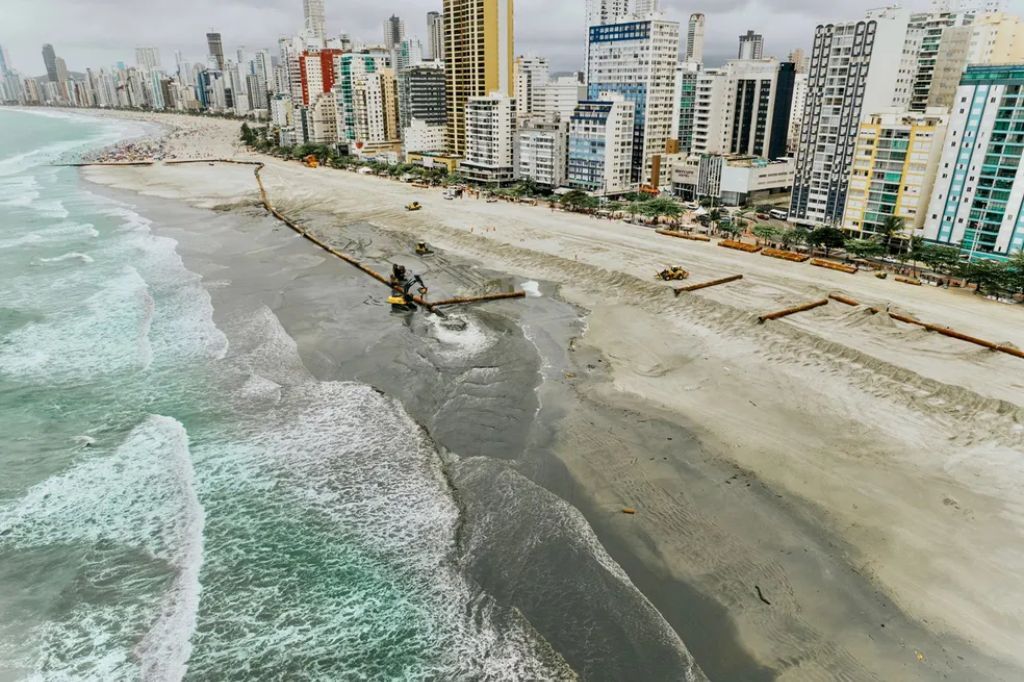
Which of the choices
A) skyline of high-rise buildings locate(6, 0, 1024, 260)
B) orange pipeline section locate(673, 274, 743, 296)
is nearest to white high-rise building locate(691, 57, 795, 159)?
skyline of high-rise buildings locate(6, 0, 1024, 260)

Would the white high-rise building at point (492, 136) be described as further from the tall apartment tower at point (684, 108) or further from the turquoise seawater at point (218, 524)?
the turquoise seawater at point (218, 524)

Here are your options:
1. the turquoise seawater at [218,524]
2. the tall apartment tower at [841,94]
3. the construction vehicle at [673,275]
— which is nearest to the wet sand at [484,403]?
the turquoise seawater at [218,524]

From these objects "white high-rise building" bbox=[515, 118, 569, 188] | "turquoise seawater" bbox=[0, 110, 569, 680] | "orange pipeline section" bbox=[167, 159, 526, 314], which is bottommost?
"turquoise seawater" bbox=[0, 110, 569, 680]

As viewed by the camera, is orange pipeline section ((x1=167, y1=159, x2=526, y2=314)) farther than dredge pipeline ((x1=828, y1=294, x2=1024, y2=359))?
Yes

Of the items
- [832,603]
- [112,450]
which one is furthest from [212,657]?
[832,603]

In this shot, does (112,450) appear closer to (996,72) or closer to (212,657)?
(212,657)

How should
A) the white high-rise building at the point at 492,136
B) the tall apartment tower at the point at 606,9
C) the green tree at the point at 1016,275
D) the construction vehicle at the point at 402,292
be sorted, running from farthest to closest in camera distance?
1. the tall apartment tower at the point at 606,9
2. the white high-rise building at the point at 492,136
3. the construction vehicle at the point at 402,292
4. the green tree at the point at 1016,275

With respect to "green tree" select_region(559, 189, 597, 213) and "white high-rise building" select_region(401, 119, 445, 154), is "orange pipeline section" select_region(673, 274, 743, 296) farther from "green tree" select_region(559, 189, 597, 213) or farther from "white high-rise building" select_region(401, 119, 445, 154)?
"white high-rise building" select_region(401, 119, 445, 154)
